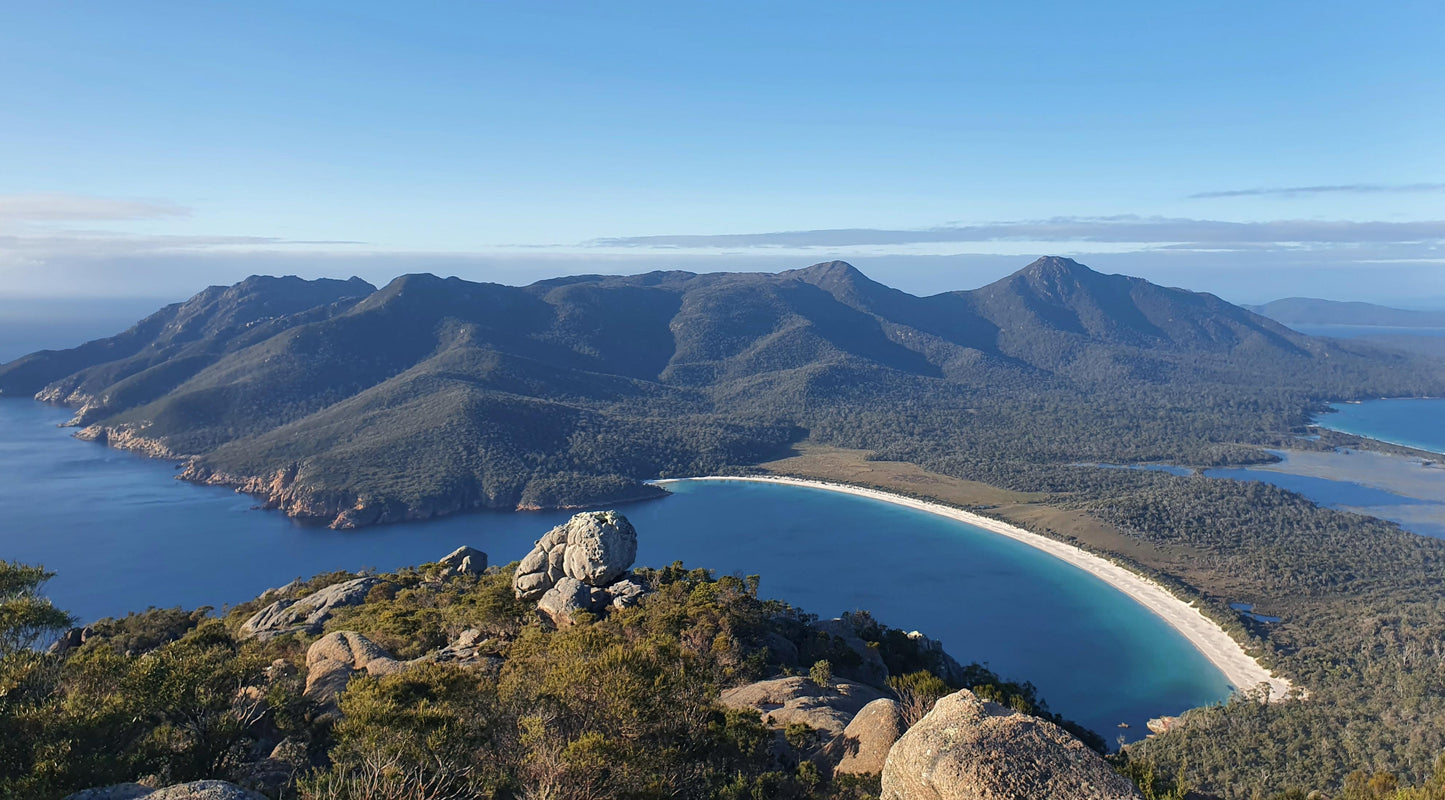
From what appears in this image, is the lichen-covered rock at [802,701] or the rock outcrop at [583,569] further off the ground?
the rock outcrop at [583,569]

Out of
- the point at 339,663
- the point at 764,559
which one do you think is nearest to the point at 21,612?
the point at 339,663

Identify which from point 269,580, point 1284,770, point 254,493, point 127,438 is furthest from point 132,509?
point 1284,770

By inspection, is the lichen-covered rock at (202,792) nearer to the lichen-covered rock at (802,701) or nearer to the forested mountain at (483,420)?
the lichen-covered rock at (802,701)

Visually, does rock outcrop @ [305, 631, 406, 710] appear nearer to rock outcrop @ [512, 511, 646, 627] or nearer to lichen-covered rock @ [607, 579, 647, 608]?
rock outcrop @ [512, 511, 646, 627]

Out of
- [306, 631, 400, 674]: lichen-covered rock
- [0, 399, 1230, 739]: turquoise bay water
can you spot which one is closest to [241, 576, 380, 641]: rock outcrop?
[306, 631, 400, 674]: lichen-covered rock

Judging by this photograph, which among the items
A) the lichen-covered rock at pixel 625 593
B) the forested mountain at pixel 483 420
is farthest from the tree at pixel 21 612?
the forested mountain at pixel 483 420

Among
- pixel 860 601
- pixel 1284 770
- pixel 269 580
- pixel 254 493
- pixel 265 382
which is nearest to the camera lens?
pixel 1284 770

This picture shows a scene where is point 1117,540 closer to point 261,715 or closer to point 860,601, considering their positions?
point 860,601
